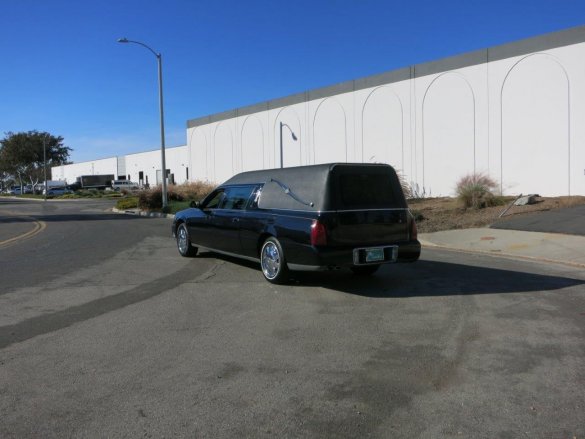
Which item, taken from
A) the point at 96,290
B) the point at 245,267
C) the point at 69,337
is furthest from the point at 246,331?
the point at 245,267

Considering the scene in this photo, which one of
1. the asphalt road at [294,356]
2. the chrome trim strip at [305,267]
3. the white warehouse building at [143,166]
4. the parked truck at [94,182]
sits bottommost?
the asphalt road at [294,356]

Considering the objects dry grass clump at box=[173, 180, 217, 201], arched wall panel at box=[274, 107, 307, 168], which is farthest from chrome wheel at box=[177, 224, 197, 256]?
arched wall panel at box=[274, 107, 307, 168]

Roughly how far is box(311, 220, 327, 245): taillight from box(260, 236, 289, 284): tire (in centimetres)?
78

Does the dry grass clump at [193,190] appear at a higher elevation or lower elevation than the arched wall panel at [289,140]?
lower

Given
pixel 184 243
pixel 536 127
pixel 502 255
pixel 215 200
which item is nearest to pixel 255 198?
pixel 215 200

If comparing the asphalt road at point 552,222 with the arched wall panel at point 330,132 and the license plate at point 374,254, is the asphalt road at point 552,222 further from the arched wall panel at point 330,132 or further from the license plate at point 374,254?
the arched wall panel at point 330,132

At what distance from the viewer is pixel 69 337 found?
5.61 m

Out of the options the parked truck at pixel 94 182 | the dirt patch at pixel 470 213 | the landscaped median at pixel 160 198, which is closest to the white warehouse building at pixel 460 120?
the dirt patch at pixel 470 213

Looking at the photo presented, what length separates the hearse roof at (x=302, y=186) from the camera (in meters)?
7.66

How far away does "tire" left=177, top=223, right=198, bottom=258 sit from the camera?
11.3 m

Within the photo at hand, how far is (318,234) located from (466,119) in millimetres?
19038

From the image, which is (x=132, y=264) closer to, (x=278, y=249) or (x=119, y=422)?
(x=278, y=249)

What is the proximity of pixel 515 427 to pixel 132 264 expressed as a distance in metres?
8.52

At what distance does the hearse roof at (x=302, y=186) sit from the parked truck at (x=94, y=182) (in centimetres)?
7501
